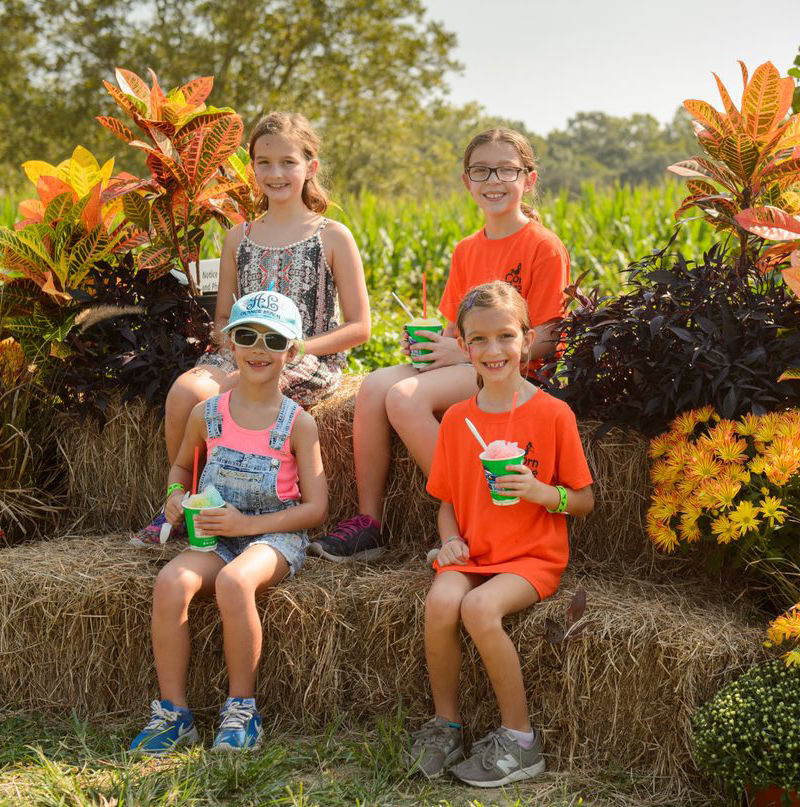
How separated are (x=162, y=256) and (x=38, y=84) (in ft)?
53.6

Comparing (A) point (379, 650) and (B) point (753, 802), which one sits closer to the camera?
(B) point (753, 802)

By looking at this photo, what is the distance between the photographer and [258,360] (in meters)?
2.92

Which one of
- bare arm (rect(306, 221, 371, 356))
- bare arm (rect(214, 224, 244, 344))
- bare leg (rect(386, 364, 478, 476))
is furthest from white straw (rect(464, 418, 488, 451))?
bare arm (rect(214, 224, 244, 344))

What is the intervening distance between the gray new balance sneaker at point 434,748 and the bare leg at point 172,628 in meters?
0.72

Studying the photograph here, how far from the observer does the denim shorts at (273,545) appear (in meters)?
2.86

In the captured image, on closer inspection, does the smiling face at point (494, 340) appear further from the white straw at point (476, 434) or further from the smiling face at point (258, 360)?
the smiling face at point (258, 360)

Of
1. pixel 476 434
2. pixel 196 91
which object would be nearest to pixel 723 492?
pixel 476 434

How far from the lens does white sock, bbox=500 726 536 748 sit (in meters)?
2.50

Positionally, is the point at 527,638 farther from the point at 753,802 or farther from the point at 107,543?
the point at 107,543

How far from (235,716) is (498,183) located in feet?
6.56

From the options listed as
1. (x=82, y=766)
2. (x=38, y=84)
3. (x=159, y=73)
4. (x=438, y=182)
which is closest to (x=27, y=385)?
(x=82, y=766)

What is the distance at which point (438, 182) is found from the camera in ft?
110

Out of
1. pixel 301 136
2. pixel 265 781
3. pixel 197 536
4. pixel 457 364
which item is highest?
pixel 301 136

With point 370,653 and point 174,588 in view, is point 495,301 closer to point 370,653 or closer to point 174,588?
point 370,653
